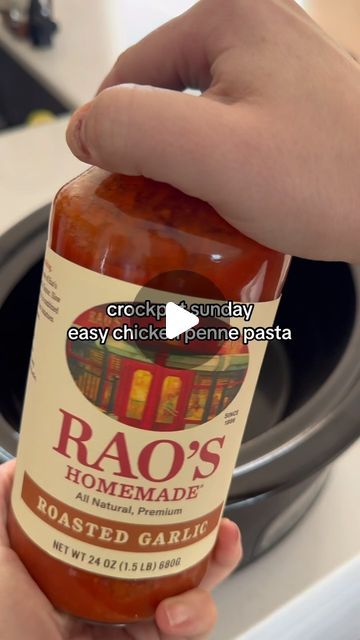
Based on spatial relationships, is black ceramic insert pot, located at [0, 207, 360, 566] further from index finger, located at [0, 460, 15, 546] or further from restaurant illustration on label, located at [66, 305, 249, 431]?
restaurant illustration on label, located at [66, 305, 249, 431]

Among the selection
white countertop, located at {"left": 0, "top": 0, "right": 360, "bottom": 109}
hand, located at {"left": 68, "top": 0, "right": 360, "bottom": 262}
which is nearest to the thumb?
hand, located at {"left": 68, "top": 0, "right": 360, "bottom": 262}

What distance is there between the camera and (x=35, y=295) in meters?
0.69

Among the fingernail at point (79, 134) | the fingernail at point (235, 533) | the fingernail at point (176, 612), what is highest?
the fingernail at point (79, 134)

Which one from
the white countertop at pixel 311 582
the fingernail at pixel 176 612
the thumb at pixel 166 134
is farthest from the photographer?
the white countertop at pixel 311 582

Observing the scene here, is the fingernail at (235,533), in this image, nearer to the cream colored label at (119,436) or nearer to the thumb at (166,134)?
the cream colored label at (119,436)

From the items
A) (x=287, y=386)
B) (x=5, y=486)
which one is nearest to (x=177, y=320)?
(x=5, y=486)

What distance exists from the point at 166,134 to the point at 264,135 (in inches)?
1.6

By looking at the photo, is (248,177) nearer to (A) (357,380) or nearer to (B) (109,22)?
(A) (357,380)

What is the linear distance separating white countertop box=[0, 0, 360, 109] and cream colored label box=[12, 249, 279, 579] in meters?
0.80

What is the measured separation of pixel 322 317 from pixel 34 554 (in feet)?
1.34

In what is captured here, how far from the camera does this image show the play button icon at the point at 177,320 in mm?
322

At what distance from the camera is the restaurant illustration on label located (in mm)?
328

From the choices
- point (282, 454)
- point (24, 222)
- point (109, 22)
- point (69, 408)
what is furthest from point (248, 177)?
point (109, 22)

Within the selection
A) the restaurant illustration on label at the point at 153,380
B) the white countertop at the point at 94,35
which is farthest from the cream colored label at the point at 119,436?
the white countertop at the point at 94,35
